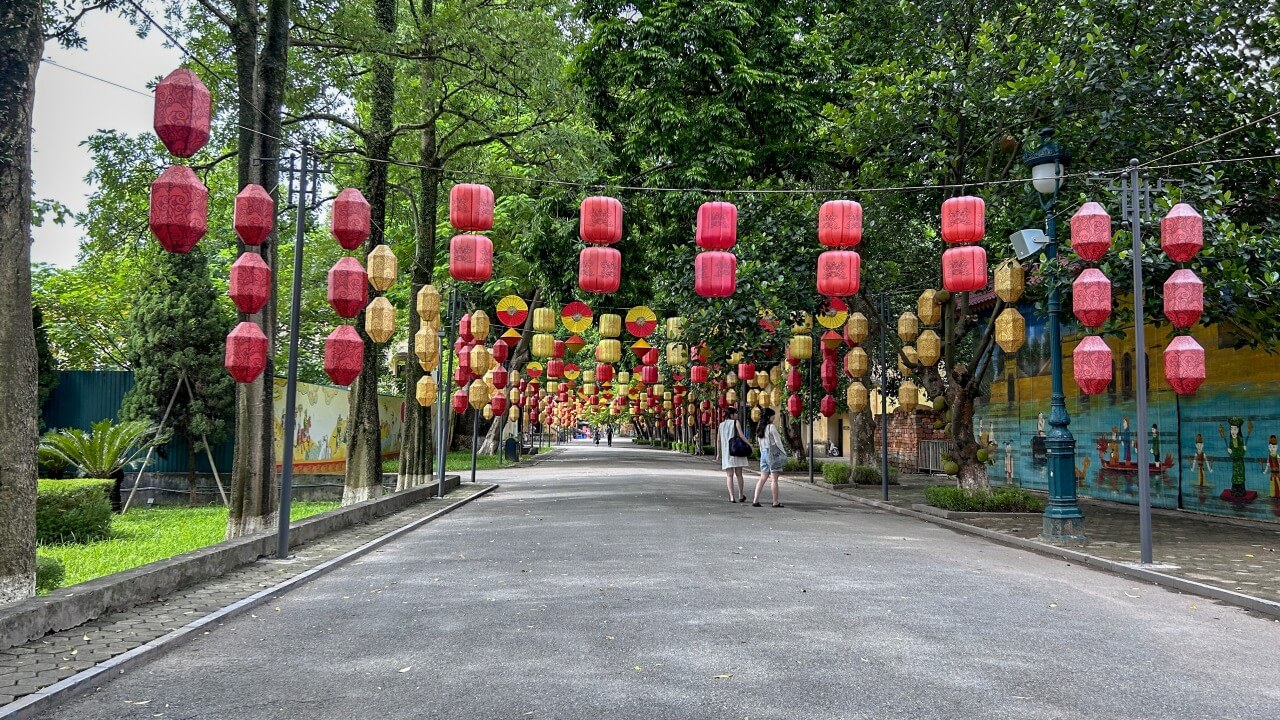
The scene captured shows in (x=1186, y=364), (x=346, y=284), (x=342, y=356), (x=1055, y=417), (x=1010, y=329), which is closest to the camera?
(x=1186, y=364)

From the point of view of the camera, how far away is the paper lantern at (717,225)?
12859mm

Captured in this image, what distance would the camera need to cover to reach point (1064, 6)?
15023 millimetres

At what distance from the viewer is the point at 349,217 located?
10.9 meters

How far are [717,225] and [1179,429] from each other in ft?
36.1

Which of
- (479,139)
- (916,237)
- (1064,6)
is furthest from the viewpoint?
(916,237)

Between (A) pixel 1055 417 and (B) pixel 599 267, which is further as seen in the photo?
(B) pixel 599 267

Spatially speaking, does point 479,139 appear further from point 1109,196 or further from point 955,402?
point 1109,196

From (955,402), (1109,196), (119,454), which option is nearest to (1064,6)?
(1109,196)

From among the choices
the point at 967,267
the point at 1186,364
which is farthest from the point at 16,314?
the point at 1186,364

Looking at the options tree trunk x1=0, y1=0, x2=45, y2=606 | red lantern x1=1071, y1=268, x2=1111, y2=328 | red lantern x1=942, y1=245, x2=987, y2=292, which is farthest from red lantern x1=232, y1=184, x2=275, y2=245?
red lantern x1=1071, y1=268, x2=1111, y2=328

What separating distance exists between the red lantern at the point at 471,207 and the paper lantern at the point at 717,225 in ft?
10.2

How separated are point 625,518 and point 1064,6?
1163cm

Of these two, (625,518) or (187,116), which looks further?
(625,518)

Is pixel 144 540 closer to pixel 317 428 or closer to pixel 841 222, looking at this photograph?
pixel 317 428
